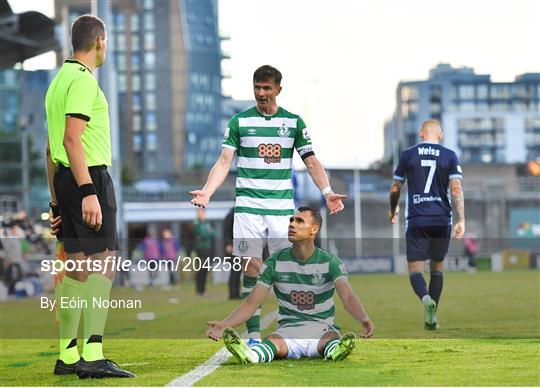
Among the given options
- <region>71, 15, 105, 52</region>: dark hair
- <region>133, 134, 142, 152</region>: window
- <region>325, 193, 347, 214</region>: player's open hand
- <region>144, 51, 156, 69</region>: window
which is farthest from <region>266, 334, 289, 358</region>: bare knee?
<region>144, 51, 156, 69</region>: window

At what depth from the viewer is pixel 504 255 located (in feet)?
173

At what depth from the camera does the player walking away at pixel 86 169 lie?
754 cm

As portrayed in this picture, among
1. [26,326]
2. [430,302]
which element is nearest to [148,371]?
[430,302]

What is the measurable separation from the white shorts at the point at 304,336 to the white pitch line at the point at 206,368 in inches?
17.2

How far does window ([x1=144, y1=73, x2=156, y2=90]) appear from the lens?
137m

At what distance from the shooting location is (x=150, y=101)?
452 feet

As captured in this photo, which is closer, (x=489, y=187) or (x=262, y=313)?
(x=262, y=313)

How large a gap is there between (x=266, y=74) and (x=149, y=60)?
131 meters

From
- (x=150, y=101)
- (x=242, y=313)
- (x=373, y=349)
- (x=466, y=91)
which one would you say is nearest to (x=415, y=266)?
(x=373, y=349)

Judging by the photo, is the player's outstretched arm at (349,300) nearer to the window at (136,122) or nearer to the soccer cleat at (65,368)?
the soccer cleat at (65,368)

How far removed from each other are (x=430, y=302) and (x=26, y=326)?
6.27m

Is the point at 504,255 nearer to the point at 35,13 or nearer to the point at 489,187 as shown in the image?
the point at 35,13

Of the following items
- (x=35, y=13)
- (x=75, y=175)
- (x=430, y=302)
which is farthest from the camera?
(x=35, y=13)

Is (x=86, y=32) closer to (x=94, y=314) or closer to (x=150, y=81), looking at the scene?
(x=94, y=314)
